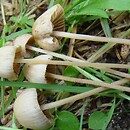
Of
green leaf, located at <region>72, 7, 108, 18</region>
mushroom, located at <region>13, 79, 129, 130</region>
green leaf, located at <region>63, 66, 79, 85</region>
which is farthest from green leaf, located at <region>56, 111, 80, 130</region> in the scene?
green leaf, located at <region>72, 7, 108, 18</region>

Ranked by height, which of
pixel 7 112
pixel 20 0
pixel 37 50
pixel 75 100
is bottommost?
pixel 7 112

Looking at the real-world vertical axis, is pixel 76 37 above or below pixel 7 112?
above

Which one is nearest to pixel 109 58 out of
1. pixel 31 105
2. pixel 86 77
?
pixel 86 77

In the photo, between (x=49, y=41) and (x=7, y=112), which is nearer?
(x=49, y=41)

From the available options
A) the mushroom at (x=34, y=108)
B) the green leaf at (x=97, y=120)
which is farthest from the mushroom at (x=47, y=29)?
the green leaf at (x=97, y=120)

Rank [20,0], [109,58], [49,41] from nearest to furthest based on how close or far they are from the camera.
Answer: [49,41] → [109,58] → [20,0]

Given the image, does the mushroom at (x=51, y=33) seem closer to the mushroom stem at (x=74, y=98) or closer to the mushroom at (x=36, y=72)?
the mushroom at (x=36, y=72)

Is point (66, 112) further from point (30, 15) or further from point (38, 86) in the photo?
point (30, 15)
